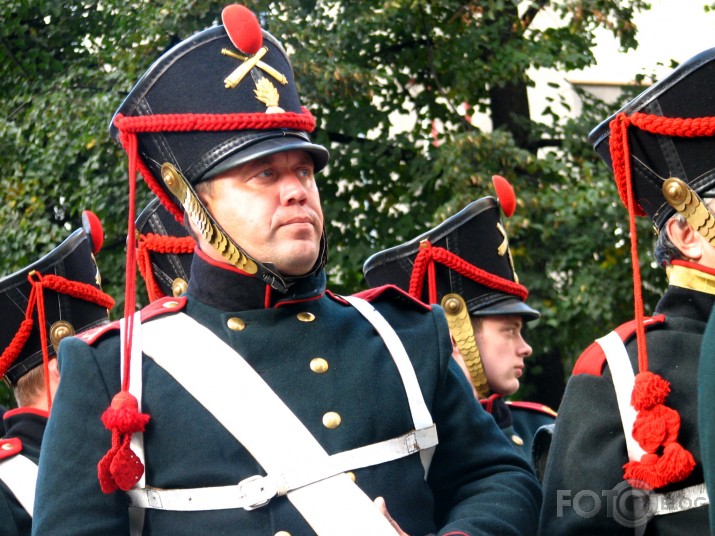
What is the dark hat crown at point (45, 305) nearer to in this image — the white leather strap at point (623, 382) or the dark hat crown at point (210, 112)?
the dark hat crown at point (210, 112)

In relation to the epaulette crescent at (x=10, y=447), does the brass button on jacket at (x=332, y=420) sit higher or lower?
higher

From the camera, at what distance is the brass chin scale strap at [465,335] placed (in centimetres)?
536

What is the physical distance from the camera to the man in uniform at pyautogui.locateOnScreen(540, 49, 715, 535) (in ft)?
10.6

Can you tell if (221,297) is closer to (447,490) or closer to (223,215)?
(223,215)

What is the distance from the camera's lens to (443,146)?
1002 centimetres

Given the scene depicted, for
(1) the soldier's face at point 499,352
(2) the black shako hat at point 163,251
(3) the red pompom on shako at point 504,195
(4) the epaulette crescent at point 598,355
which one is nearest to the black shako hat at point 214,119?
(4) the epaulette crescent at point 598,355

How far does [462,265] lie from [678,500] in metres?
2.22

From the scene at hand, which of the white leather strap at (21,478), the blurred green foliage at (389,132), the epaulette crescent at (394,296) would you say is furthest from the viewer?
the blurred green foliage at (389,132)

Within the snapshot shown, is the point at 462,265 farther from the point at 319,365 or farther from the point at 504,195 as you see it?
the point at 319,365

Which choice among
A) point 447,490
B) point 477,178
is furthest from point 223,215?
point 477,178

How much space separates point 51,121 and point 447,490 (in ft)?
22.9

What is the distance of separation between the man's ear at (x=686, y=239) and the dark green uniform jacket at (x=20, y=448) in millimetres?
2249

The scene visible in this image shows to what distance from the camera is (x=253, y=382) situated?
3156 millimetres

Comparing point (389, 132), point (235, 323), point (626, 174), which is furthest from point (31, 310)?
point (389, 132)
